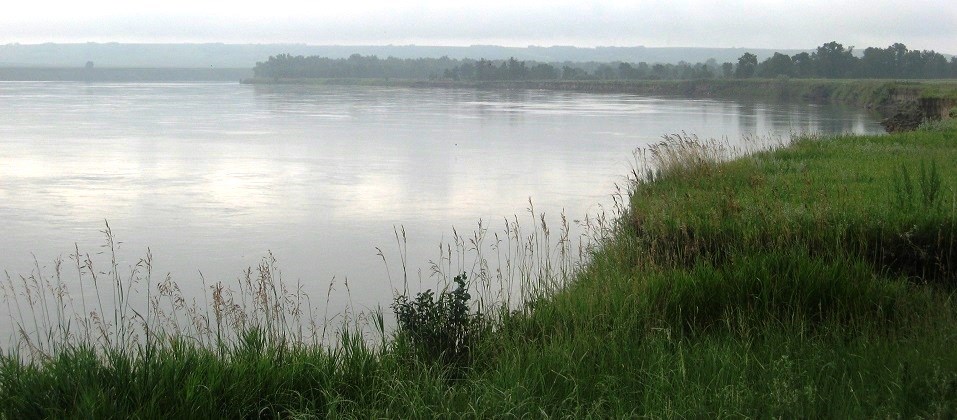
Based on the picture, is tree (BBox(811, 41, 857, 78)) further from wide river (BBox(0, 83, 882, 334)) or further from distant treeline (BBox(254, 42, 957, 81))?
wide river (BBox(0, 83, 882, 334))

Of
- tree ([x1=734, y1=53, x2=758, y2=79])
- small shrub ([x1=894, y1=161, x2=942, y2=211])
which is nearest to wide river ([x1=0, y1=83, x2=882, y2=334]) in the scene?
small shrub ([x1=894, y1=161, x2=942, y2=211])

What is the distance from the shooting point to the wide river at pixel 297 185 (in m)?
Result: 9.85

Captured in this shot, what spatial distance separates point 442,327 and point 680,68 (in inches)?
3827

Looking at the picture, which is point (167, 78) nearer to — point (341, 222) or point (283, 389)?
point (341, 222)

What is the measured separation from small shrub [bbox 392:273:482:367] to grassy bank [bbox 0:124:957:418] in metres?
0.01

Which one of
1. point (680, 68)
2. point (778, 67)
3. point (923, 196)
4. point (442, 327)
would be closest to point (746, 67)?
point (778, 67)

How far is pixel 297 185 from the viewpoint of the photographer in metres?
15.4

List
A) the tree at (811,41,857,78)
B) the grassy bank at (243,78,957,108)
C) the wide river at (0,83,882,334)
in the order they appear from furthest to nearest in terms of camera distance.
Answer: the tree at (811,41,857,78), the grassy bank at (243,78,957,108), the wide river at (0,83,882,334)

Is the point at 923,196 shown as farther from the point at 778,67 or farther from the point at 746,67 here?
the point at 746,67

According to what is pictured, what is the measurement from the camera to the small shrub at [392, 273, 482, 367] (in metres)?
5.40

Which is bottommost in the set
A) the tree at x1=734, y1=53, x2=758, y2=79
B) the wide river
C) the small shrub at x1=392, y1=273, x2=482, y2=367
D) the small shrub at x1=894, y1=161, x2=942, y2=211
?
the wide river

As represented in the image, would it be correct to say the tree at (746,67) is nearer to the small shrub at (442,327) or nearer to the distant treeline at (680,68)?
the distant treeline at (680,68)

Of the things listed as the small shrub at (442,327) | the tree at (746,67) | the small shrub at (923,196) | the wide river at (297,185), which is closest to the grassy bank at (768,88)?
the tree at (746,67)

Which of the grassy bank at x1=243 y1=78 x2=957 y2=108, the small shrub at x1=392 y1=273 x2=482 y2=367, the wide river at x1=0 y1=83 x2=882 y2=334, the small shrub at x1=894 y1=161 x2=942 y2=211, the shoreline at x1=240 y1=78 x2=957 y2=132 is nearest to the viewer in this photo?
the small shrub at x1=392 y1=273 x2=482 y2=367
